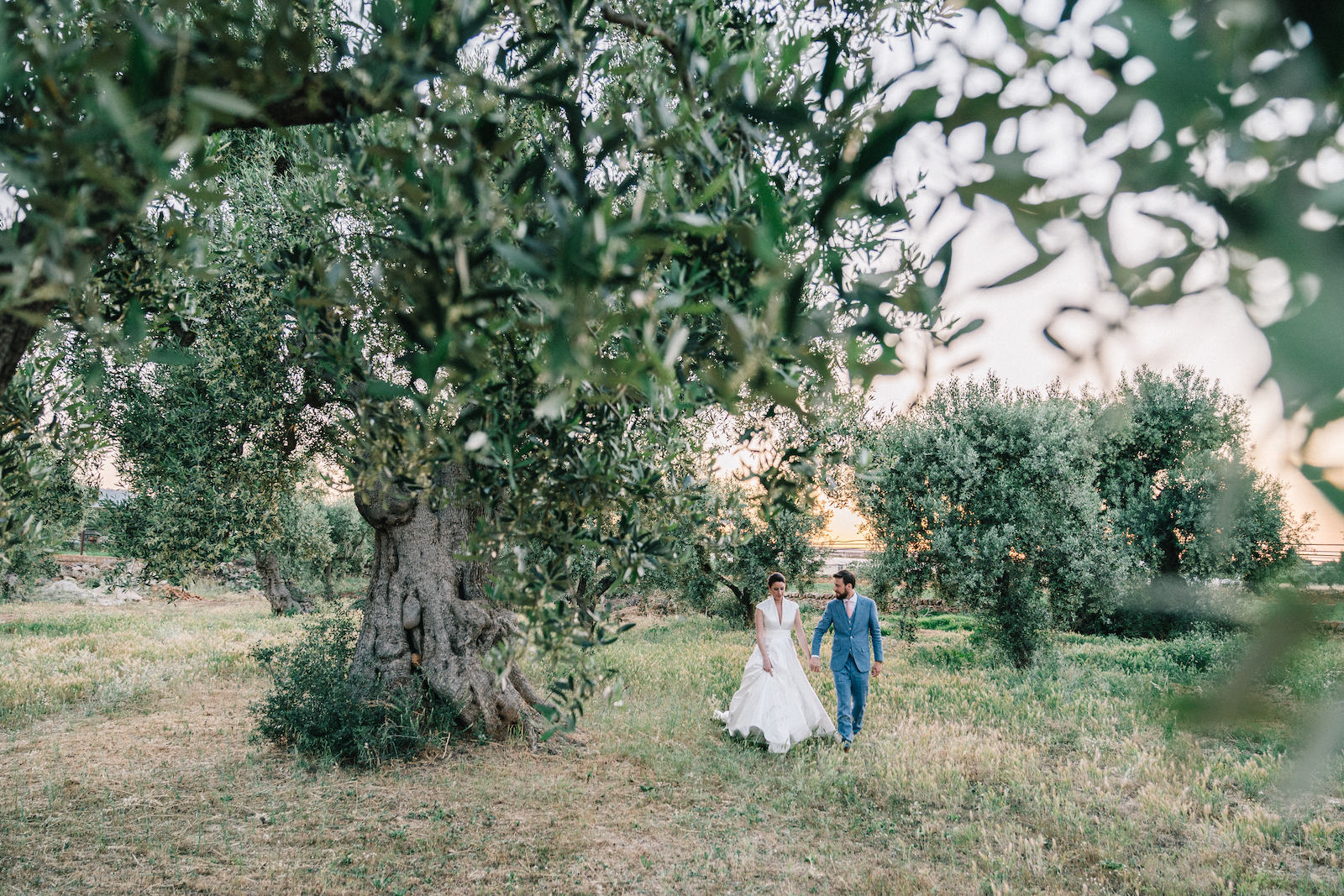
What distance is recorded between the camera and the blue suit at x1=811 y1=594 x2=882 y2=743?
1141 centimetres

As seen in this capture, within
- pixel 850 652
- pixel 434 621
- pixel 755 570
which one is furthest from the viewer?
pixel 755 570

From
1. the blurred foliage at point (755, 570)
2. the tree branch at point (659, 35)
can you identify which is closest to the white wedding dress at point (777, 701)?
the blurred foliage at point (755, 570)

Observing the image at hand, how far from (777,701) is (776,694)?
133 millimetres

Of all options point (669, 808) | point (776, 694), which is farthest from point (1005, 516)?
point (669, 808)

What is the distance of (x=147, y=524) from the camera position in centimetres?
1127

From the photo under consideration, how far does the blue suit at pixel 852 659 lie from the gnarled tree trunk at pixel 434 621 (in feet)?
16.2

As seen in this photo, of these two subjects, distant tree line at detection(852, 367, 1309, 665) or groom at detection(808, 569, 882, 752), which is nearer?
groom at detection(808, 569, 882, 752)

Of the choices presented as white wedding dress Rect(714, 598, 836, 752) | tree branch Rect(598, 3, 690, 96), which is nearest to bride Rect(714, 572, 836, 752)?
white wedding dress Rect(714, 598, 836, 752)

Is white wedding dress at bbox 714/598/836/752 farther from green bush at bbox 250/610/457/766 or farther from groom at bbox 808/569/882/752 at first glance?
green bush at bbox 250/610/457/766

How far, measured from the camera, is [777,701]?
463 inches

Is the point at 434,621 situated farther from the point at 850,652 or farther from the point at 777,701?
the point at 850,652

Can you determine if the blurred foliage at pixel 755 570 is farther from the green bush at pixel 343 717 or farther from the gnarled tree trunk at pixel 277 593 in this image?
the gnarled tree trunk at pixel 277 593

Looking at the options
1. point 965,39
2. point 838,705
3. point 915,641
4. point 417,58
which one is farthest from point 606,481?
point 915,641

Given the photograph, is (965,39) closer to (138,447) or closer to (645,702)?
(138,447)
